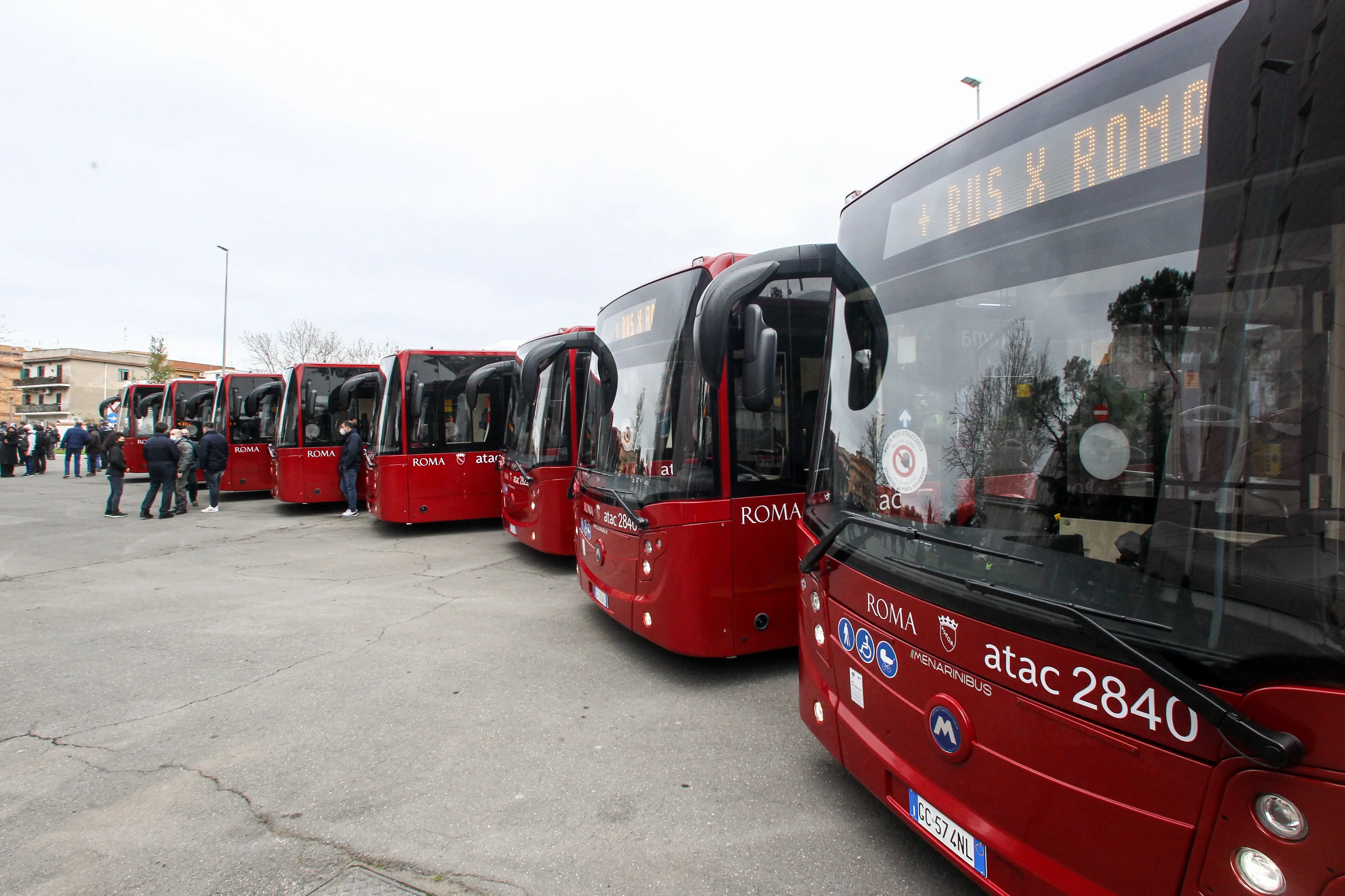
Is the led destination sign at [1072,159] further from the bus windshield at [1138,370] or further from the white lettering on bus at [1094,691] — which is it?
the white lettering on bus at [1094,691]

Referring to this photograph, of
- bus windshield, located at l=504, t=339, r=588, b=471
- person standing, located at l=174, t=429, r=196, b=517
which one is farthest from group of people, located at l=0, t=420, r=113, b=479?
bus windshield, located at l=504, t=339, r=588, b=471

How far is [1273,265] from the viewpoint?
1.69 m

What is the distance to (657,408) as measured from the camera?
5.30 meters

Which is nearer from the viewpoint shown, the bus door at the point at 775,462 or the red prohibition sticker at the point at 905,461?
the red prohibition sticker at the point at 905,461

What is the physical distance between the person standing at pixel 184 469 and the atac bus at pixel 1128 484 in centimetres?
1676

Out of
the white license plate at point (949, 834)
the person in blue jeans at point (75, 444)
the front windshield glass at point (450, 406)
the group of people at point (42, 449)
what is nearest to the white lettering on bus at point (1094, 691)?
the white license plate at point (949, 834)

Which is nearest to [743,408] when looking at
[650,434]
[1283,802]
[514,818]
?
[650,434]

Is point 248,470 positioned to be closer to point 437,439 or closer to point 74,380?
point 437,439

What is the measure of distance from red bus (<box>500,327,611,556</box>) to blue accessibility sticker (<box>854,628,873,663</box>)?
5844mm

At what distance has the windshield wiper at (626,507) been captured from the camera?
5125 millimetres

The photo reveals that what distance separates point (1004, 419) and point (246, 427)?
19.1 metres

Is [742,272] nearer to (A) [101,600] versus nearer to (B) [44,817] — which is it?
(B) [44,817]

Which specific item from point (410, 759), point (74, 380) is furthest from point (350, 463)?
point (74, 380)

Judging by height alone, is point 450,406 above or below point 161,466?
above
